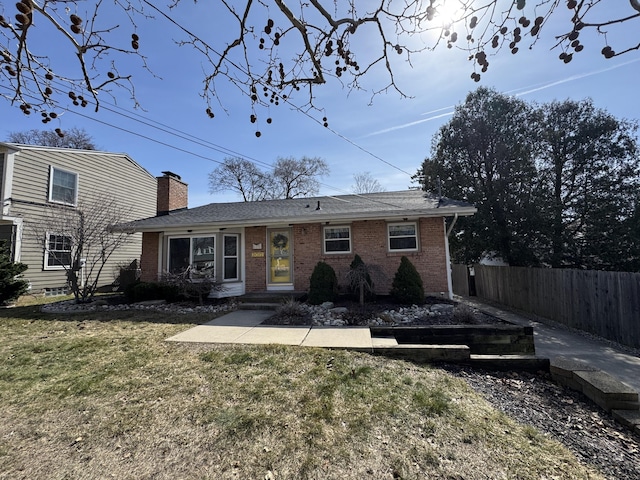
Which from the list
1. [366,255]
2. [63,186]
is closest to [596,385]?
[366,255]


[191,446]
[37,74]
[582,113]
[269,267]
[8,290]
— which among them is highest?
[582,113]

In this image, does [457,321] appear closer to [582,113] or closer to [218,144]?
[218,144]

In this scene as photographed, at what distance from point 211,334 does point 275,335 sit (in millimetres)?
1297

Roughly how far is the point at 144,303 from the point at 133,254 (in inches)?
304

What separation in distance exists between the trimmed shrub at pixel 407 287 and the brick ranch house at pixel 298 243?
701 mm

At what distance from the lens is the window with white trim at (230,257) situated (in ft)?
33.1

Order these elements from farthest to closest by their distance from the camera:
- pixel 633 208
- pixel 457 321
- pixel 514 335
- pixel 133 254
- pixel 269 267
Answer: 1. pixel 133 254
2. pixel 633 208
3. pixel 269 267
4. pixel 457 321
5. pixel 514 335

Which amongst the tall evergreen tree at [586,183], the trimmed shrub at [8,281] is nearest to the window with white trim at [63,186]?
the trimmed shrub at [8,281]

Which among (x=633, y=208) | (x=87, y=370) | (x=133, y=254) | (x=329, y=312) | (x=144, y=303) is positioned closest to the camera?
(x=87, y=370)

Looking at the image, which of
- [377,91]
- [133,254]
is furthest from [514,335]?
[133,254]

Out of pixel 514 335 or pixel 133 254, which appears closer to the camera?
pixel 514 335

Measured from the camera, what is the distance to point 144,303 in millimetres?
9195

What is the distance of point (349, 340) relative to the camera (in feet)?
16.9

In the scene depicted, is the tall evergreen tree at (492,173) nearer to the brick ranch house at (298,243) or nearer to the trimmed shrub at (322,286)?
the brick ranch house at (298,243)
